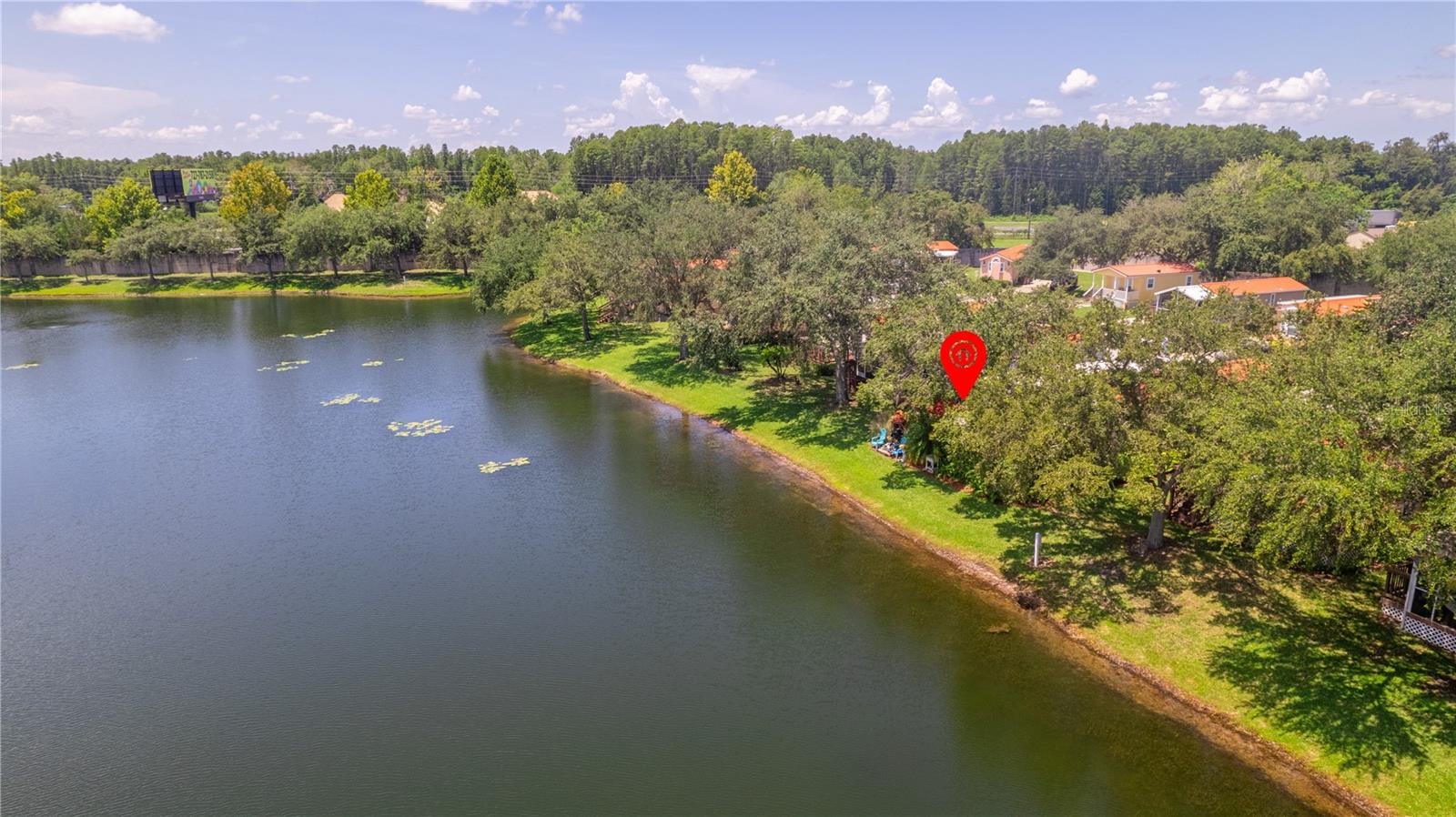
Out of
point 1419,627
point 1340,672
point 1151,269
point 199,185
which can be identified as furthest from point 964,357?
point 199,185

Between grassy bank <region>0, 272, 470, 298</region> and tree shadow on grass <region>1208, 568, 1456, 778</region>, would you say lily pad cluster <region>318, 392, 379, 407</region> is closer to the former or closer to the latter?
grassy bank <region>0, 272, 470, 298</region>

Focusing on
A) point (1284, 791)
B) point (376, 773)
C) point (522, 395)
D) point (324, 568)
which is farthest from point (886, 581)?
point (522, 395)

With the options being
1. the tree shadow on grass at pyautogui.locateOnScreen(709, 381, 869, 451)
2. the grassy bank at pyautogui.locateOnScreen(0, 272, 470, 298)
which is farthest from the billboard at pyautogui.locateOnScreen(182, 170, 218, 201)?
the tree shadow on grass at pyautogui.locateOnScreen(709, 381, 869, 451)

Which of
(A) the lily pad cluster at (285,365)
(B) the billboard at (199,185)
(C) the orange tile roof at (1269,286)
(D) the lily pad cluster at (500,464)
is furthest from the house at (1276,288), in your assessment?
(B) the billboard at (199,185)

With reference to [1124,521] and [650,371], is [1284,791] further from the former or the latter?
[650,371]

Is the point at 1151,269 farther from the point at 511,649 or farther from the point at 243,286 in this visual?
the point at 243,286

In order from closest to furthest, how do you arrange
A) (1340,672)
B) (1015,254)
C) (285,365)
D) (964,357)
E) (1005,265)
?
(1340,672) < (964,357) < (285,365) < (1005,265) < (1015,254)

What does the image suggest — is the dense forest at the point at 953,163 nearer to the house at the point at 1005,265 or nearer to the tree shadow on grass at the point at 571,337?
the house at the point at 1005,265
